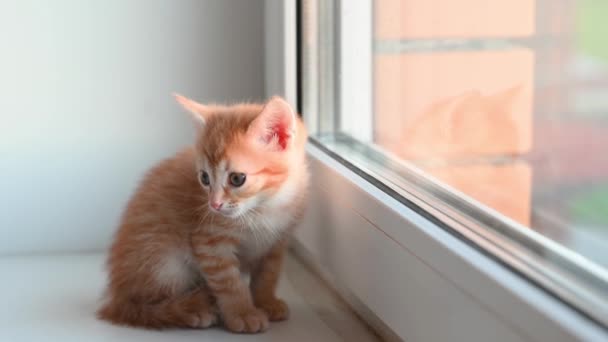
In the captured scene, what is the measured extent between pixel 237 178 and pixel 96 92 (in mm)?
480

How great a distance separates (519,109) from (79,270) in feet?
2.92

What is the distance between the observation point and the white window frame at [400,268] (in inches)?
28.5

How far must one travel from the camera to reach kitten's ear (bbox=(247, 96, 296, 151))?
3.81 feet

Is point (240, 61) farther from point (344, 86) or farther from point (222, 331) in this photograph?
point (222, 331)

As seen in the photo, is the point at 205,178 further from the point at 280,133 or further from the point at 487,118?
the point at 487,118

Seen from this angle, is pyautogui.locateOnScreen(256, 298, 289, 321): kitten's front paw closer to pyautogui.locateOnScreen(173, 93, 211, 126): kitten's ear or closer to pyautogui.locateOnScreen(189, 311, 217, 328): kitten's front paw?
pyautogui.locateOnScreen(189, 311, 217, 328): kitten's front paw

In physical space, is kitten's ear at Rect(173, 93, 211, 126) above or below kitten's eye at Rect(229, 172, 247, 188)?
above

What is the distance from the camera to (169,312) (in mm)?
1215

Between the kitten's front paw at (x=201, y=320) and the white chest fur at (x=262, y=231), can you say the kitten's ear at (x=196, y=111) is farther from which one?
the kitten's front paw at (x=201, y=320)

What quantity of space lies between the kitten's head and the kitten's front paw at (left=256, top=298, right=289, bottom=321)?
0.14 metres

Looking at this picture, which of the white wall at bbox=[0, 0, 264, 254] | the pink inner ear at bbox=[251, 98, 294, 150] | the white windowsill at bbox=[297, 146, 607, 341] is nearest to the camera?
the white windowsill at bbox=[297, 146, 607, 341]

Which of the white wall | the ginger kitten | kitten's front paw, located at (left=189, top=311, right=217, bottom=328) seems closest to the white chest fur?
the ginger kitten

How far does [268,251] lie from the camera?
129cm

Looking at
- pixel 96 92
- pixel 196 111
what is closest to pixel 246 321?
pixel 196 111
